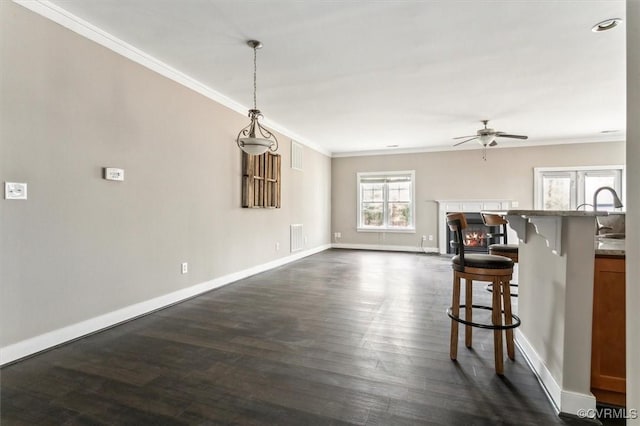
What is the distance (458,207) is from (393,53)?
5.42 metres

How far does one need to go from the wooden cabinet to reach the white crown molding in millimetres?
4046

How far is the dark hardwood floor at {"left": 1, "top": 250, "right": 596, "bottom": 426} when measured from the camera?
Result: 165 cm

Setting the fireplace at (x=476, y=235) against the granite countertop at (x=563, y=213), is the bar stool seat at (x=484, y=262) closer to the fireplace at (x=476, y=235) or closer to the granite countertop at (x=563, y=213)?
the granite countertop at (x=563, y=213)

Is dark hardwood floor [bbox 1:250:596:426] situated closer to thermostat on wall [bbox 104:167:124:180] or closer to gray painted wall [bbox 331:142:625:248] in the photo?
thermostat on wall [bbox 104:167:124:180]

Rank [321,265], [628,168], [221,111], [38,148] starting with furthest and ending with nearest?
1. [321,265]
2. [221,111]
3. [38,148]
4. [628,168]

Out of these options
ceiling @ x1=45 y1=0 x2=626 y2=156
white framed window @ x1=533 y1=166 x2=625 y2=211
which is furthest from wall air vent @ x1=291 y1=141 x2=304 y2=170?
white framed window @ x1=533 y1=166 x2=625 y2=211

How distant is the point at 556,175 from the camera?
23.1 ft

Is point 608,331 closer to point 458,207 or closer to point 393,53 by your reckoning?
point 393,53

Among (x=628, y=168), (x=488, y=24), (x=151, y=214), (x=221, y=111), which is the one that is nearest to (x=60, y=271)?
(x=151, y=214)

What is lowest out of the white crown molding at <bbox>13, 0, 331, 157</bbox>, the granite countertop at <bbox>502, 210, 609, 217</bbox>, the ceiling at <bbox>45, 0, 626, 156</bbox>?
the granite countertop at <bbox>502, 210, 609, 217</bbox>

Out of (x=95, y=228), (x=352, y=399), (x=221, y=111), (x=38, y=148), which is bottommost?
(x=352, y=399)

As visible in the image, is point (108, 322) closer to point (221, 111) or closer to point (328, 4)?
point (221, 111)

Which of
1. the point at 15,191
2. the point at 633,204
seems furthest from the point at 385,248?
the point at 633,204

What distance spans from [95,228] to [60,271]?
43 centimetres
